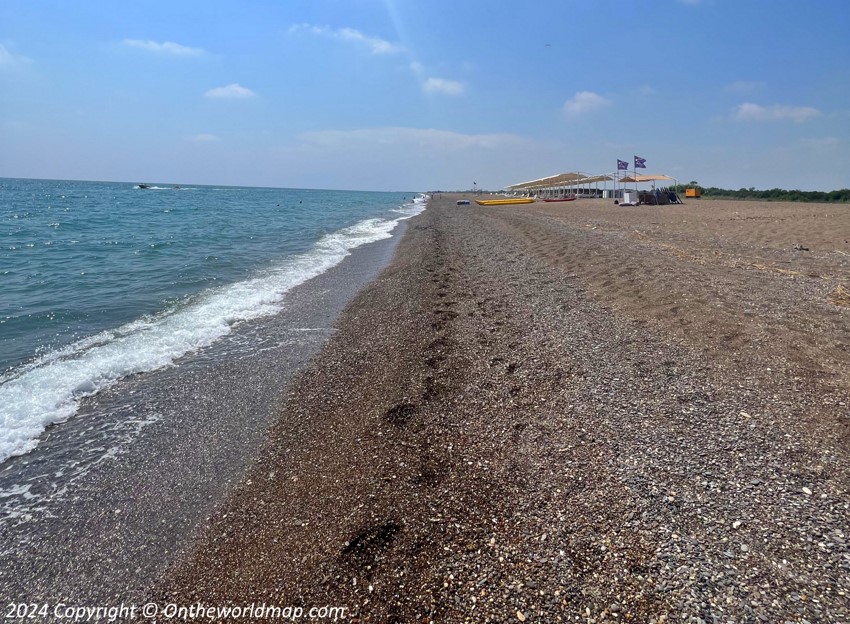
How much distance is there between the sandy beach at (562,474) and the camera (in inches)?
116

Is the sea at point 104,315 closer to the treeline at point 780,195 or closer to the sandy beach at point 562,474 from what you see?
the sandy beach at point 562,474

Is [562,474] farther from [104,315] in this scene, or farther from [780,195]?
[780,195]

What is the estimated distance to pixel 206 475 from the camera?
479 centimetres

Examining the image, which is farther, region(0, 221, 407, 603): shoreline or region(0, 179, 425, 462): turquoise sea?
region(0, 179, 425, 462): turquoise sea

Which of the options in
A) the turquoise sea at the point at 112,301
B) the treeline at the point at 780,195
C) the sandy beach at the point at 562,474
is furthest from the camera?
the treeline at the point at 780,195

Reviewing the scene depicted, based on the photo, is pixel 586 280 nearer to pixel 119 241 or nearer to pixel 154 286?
pixel 154 286

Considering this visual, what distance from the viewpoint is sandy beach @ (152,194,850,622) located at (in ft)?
9.71

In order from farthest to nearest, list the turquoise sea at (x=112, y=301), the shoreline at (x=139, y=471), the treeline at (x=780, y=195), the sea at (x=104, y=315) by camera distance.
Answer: the treeline at (x=780, y=195) → the turquoise sea at (x=112, y=301) → the sea at (x=104, y=315) → the shoreline at (x=139, y=471)

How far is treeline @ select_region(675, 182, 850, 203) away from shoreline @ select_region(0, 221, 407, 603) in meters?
47.4

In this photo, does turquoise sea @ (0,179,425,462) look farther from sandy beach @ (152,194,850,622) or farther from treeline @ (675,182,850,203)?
treeline @ (675,182,850,203)

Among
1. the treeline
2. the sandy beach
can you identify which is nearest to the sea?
the sandy beach

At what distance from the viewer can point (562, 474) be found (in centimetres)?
412

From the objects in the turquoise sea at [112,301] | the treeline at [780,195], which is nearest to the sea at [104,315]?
the turquoise sea at [112,301]

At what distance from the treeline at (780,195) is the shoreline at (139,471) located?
47.4 meters
